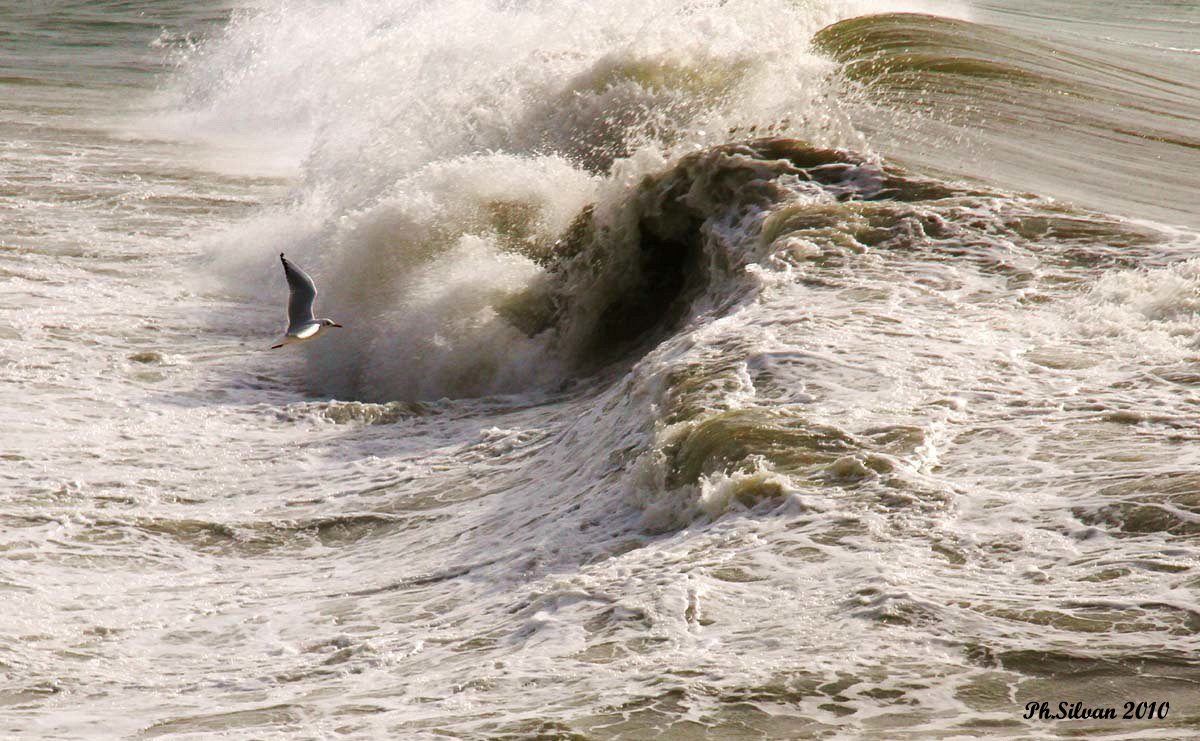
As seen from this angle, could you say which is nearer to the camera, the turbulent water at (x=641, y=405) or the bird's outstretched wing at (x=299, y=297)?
the turbulent water at (x=641, y=405)

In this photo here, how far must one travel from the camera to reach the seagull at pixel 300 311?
789cm

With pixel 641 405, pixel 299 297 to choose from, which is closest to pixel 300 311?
pixel 299 297

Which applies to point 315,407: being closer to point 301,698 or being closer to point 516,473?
point 516,473

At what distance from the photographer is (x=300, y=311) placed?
26.2 feet

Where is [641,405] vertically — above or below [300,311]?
below

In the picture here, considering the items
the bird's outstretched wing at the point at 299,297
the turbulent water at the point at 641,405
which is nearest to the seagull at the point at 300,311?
the bird's outstretched wing at the point at 299,297

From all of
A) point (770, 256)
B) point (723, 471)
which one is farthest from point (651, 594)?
point (770, 256)

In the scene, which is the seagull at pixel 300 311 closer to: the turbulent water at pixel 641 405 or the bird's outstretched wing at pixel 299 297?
the bird's outstretched wing at pixel 299 297

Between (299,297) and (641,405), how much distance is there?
210cm

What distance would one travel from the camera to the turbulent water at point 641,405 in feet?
15.4

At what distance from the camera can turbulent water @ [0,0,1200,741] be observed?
4703mm

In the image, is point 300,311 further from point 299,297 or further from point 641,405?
point 641,405

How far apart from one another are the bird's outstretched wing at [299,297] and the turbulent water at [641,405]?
97cm

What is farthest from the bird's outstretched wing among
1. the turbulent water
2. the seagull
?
the turbulent water
